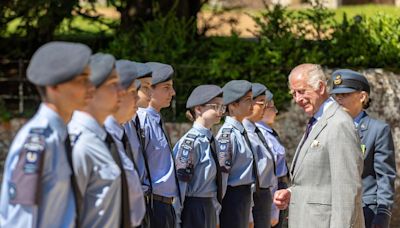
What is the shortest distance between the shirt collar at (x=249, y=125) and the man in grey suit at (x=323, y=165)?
241 cm

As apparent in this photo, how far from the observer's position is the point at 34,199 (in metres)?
4.12

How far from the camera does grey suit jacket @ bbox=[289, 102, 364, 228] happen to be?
6020 millimetres

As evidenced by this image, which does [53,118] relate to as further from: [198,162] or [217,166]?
[217,166]

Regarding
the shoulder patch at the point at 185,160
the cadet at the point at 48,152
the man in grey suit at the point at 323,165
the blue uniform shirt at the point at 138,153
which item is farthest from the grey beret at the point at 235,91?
the cadet at the point at 48,152

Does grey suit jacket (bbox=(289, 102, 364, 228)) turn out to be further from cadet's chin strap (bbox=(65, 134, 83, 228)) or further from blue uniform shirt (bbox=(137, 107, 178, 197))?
cadet's chin strap (bbox=(65, 134, 83, 228))

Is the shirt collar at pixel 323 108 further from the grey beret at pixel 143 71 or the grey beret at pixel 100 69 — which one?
the grey beret at pixel 100 69

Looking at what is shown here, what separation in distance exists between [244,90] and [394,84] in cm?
422

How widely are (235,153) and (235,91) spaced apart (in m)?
0.54

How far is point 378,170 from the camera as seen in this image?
Result: 25.1 ft

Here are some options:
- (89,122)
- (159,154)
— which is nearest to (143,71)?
(159,154)

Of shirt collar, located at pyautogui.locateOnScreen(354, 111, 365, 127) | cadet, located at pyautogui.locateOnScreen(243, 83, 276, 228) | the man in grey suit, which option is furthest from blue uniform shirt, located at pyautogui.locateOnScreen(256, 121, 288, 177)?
the man in grey suit

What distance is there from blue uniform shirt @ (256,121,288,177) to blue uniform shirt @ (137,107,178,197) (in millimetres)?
2682

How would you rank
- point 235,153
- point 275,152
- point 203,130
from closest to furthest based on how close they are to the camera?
A: point 203,130 < point 235,153 < point 275,152

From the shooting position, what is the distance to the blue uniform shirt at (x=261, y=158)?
883 centimetres
